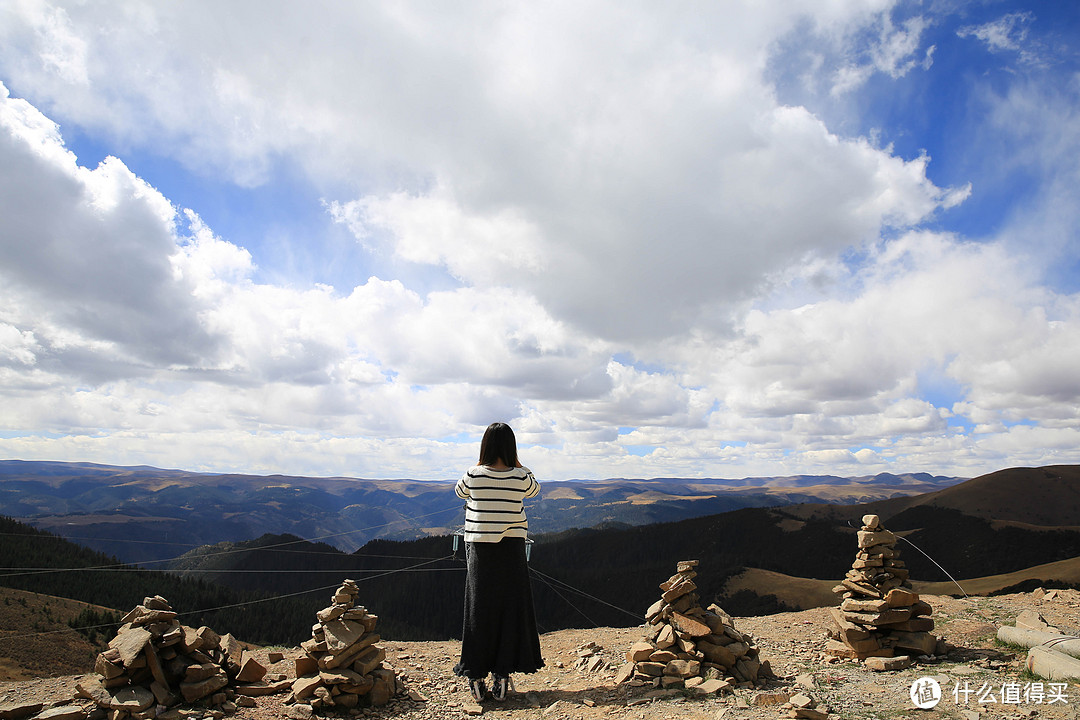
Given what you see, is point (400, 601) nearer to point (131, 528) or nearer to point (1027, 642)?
point (1027, 642)

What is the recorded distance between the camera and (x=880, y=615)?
886 cm

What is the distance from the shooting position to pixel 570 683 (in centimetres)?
815

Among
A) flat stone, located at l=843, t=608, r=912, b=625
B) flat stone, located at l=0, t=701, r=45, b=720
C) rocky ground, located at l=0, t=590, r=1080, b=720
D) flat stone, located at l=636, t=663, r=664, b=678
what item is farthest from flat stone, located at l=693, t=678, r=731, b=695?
flat stone, located at l=0, t=701, r=45, b=720

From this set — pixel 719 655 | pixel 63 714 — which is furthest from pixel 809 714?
pixel 63 714

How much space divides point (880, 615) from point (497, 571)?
23.2 feet

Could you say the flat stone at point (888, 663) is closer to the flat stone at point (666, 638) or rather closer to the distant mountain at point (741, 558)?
the flat stone at point (666, 638)

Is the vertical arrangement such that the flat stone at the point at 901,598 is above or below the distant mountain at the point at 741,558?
above

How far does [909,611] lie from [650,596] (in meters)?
57.1

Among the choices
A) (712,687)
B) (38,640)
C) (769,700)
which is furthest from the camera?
(38,640)

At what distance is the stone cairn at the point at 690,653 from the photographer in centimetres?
724

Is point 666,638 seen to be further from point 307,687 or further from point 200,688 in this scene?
point 200,688

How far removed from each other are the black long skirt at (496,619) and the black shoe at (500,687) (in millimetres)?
211
